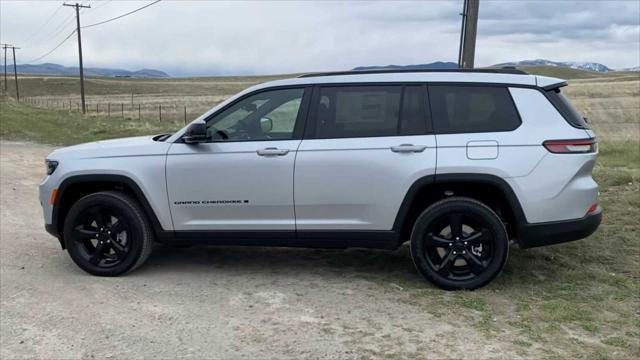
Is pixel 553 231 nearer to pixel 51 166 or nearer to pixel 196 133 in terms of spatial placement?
pixel 196 133

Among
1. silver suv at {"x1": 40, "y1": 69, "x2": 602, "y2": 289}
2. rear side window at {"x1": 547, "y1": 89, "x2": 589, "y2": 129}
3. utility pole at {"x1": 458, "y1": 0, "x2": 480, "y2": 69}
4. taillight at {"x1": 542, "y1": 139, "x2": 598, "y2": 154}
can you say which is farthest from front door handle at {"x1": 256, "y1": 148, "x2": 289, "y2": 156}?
utility pole at {"x1": 458, "y1": 0, "x2": 480, "y2": 69}

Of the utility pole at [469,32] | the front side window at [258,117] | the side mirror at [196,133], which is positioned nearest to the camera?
the side mirror at [196,133]

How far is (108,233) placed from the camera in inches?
200

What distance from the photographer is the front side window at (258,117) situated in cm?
487

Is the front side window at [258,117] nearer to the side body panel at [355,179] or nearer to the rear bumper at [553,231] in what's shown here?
the side body panel at [355,179]

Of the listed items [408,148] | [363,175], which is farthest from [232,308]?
[408,148]

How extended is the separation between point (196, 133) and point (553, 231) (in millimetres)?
2972

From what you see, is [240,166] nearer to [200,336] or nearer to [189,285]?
[189,285]

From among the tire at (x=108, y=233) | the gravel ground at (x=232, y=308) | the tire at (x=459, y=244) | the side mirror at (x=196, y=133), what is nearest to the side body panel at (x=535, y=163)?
the tire at (x=459, y=244)

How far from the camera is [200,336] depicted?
385cm

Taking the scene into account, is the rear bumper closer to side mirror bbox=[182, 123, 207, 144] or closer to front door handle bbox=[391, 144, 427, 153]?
front door handle bbox=[391, 144, 427, 153]

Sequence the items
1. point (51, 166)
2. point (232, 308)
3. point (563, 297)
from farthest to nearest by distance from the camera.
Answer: point (51, 166), point (563, 297), point (232, 308)

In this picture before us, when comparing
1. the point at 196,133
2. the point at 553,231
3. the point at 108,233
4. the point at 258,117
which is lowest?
the point at 108,233

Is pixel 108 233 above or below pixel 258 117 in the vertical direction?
below
